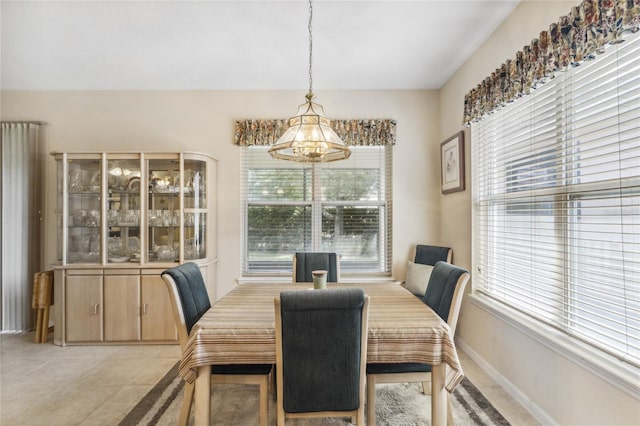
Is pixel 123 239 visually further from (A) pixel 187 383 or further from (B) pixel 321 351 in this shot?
(B) pixel 321 351

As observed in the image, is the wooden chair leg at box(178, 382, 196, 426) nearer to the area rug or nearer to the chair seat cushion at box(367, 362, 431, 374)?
the area rug

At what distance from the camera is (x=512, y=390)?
210cm

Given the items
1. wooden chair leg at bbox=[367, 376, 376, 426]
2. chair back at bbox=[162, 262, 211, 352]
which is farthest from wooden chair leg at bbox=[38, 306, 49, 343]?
wooden chair leg at bbox=[367, 376, 376, 426]

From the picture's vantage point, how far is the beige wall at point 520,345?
Result: 4.83 ft

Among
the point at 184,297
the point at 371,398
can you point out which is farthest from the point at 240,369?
the point at 371,398

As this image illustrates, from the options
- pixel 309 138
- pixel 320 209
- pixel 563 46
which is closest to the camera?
pixel 563 46

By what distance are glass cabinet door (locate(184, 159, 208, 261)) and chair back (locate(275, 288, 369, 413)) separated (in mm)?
2178

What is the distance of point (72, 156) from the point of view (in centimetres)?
304

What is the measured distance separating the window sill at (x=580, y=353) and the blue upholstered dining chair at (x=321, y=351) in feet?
3.72

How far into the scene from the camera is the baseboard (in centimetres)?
180

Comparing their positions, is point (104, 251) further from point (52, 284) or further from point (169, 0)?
point (169, 0)

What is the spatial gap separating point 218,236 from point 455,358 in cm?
273

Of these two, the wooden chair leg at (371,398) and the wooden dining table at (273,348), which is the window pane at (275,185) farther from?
the wooden chair leg at (371,398)

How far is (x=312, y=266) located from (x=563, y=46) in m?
2.17
